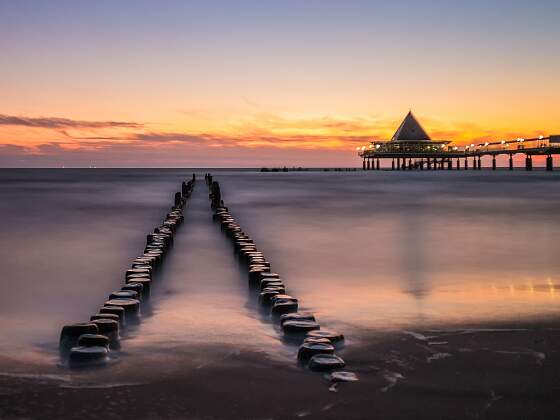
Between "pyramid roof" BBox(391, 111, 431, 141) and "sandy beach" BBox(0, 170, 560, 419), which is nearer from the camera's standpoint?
"sandy beach" BBox(0, 170, 560, 419)

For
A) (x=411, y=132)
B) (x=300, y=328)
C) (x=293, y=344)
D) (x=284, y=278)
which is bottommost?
(x=284, y=278)

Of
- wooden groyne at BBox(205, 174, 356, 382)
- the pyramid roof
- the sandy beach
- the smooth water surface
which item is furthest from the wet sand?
the pyramid roof

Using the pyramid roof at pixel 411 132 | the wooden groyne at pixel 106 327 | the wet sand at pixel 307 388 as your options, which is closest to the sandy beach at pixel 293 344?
the wet sand at pixel 307 388

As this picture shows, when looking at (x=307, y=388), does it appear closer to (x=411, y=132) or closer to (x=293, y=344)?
(x=293, y=344)

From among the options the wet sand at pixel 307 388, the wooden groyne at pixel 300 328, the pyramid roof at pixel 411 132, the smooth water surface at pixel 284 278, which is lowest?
the smooth water surface at pixel 284 278

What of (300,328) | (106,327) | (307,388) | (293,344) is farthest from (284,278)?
(307,388)

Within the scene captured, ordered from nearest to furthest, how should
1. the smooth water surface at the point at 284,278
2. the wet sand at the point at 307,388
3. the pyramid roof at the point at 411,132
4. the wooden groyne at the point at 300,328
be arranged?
the wet sand at the point at 307,388, the wooden groyne at the point at 300,328, the smooth water surface at the point at 284,278, the pyramid roof at the point at 411,132

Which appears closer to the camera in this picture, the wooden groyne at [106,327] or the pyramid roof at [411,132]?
the wooden groyne at [106,327]

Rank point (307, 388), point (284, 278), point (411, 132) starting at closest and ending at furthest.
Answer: point (307, 388) → point (284, 278) → point (411, 132)

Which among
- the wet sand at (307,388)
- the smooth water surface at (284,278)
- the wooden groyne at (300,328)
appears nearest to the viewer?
the wet sand at (307,388)

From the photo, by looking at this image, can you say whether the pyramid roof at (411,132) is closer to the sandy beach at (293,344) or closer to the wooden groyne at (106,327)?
the sandy beach at (293,344)

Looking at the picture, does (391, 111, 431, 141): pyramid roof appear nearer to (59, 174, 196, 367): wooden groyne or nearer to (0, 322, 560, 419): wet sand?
(59, 174, 196, 367): wooden groyne

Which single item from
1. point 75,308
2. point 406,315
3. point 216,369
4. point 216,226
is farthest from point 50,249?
point 216,369

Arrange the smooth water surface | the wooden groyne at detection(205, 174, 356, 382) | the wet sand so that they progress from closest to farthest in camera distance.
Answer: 1. the wet sand
2. the wooden groyne at detection(205, 174, 356, 382)
3. the smooth water surface
